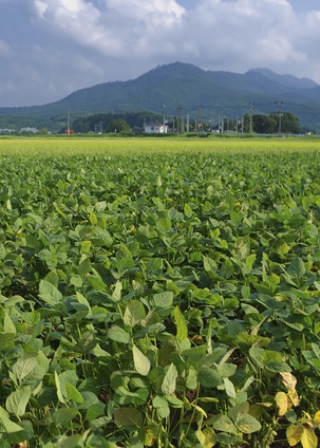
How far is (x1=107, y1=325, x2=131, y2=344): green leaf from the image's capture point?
1.74 m

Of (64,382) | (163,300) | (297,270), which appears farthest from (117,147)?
(64,382)

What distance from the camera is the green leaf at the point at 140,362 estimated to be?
5.26 ft

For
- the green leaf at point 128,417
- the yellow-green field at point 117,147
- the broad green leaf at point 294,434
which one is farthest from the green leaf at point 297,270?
the yellow-green field at point 117,147

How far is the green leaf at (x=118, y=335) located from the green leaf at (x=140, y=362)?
0.43ft

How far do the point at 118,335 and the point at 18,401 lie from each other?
0.40 meters

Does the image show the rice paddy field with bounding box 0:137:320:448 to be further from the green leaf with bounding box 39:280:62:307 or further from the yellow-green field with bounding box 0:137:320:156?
the yellow-green field with bounding box 0:137:320:156

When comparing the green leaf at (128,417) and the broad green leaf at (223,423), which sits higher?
the green leaf at (128,417)

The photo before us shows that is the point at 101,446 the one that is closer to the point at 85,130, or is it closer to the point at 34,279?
the point at 34,279

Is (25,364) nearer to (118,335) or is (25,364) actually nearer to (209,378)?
(118,335)

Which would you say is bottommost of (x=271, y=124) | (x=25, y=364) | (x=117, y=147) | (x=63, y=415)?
(x=117, y=147)

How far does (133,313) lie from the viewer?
1.80 m

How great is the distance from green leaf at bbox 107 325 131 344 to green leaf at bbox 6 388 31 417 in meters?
0.35

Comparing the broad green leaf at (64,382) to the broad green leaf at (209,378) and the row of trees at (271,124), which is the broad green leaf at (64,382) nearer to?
the broad green leaf at (209,378)

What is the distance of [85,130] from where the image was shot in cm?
18762
